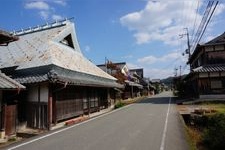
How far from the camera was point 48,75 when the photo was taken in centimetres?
1523

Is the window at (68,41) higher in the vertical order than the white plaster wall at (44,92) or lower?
higher

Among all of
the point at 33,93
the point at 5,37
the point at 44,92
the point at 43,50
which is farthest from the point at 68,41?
the point at 5,37

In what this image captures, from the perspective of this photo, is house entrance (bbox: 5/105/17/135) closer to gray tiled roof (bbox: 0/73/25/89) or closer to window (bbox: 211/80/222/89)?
gray tiled roof (bbox: 0/73/25/89)

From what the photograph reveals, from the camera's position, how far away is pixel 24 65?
58.6 feet

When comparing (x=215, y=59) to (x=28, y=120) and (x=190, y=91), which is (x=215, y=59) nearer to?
(x=190, y=91)

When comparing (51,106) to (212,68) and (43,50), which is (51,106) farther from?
(212,68)

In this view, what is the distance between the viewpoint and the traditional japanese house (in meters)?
15.7

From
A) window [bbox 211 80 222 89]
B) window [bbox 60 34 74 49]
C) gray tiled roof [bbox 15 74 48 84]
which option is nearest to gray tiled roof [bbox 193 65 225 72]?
window [bbox 211 80 222 89]

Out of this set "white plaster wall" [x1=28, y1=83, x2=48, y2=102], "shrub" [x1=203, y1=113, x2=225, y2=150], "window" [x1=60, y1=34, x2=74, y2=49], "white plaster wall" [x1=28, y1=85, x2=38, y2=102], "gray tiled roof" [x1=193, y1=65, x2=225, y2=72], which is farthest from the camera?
"gray tiled roof" [x1=193, y1=65, x2=225, y2=72]

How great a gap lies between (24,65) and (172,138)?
11615mm

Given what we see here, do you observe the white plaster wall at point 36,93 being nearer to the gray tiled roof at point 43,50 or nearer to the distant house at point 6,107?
the gray tiled roof at point 43,50

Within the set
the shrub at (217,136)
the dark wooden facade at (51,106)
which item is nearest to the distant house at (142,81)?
the dark wooden facade at (51,106)

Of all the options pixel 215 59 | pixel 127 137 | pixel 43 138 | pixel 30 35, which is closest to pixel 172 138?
pixel 127 137

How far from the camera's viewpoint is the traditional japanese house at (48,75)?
15.7m
